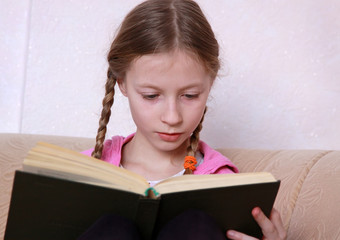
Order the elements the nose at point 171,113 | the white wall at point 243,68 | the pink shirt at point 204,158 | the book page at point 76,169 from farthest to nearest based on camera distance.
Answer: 1. the white wall at point 243,68
2. the pink shirt at point 204,158
3. the nose at point 171,113
4. the book page at point 76,169

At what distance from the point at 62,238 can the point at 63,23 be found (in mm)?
1297

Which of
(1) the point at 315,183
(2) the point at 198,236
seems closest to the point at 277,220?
(2) the point at 198,236

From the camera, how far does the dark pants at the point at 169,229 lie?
3.27 ft

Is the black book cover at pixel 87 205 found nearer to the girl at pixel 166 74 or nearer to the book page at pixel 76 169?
the book page at pixel 76 169

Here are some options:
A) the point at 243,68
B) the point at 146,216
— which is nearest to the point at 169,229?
the point at 146,216

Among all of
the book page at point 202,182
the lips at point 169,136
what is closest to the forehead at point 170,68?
the lips at point 169,136

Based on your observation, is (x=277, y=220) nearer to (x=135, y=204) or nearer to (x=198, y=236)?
(x=198, y=236)

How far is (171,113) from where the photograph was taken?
1.31 meters

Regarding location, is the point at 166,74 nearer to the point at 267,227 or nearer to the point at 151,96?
the point at 151,96

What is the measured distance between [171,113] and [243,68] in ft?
2.61

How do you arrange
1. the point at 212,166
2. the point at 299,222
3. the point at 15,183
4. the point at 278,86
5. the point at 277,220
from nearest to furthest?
the point at 15,183 → the point at 277,220 → the point at 299,222 → the point at 212,166 → the point at 278,86

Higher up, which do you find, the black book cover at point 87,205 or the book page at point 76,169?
the book page at point 76,169

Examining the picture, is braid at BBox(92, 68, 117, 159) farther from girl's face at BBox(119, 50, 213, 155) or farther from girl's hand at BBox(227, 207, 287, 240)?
girl's hand at BBox(227, 207, 287, 240)

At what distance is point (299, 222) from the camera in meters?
1.36
